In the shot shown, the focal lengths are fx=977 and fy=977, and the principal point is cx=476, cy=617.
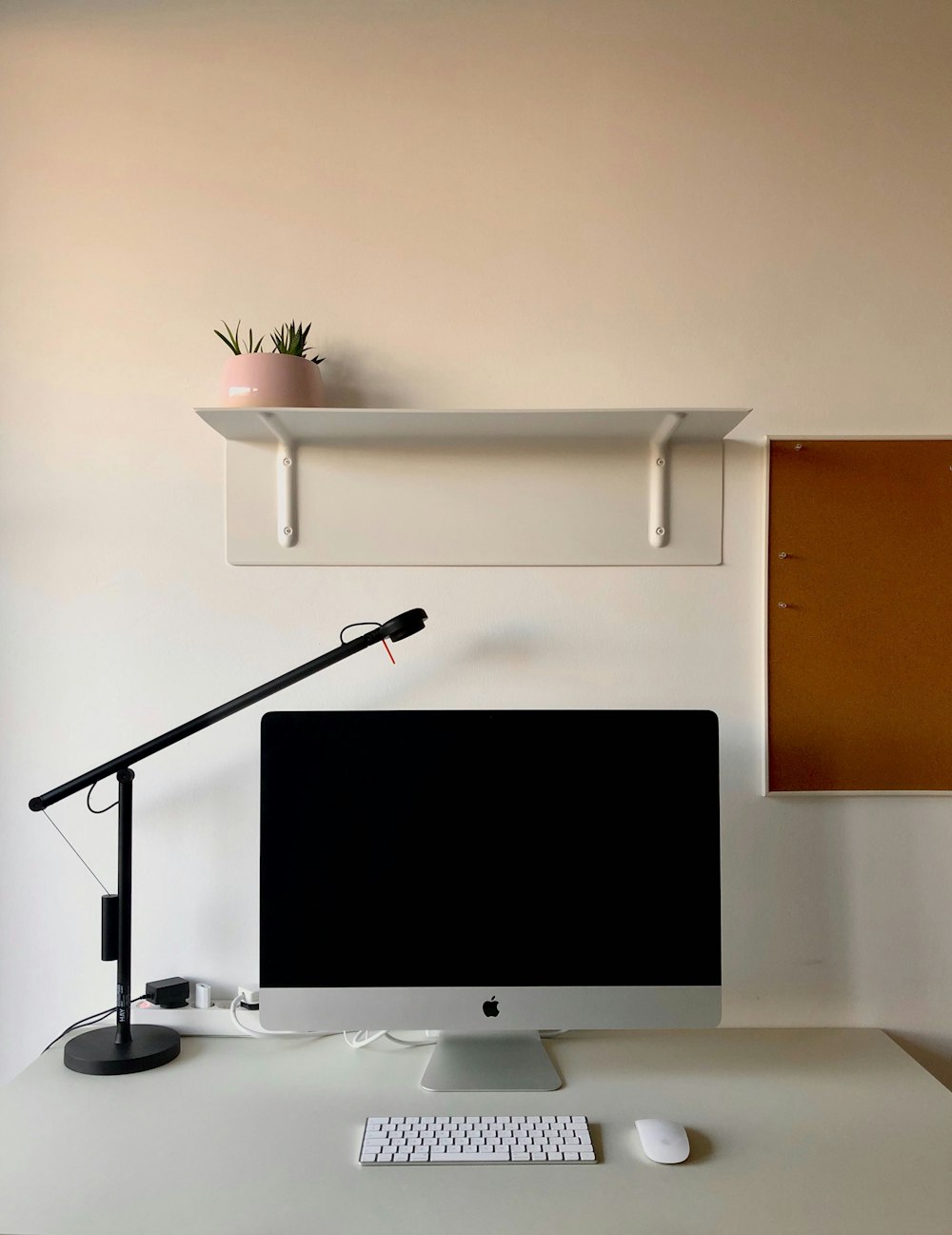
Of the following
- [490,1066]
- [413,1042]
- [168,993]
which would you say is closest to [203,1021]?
[168,993]

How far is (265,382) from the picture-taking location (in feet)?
4.81

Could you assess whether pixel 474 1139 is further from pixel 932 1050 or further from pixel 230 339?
pixel 230 339

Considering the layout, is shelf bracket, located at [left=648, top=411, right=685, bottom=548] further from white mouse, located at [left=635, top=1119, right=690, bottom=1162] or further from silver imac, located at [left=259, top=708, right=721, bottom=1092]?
white mouse, located at [left=635, top=1119, right=690, bottom=1162]

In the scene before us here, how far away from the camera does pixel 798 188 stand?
5.26ft

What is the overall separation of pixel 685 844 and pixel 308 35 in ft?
4.62

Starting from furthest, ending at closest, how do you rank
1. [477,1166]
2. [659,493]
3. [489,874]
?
[659,493]
[489,874]
[477,1166]

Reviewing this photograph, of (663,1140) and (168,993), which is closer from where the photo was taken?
(663,1140)

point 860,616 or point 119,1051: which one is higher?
point 860,616

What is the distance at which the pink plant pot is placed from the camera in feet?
4.80

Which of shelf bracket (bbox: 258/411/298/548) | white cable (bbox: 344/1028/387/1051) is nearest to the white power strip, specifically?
white cable (bbox: 344/1028/387/1051)

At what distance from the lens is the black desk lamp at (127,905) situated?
4.49ft

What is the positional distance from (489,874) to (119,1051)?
0.58 meters

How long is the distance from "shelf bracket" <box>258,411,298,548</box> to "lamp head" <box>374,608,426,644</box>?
0.90 feet

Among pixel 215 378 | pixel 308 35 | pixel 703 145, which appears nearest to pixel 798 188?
pixel 703 145
